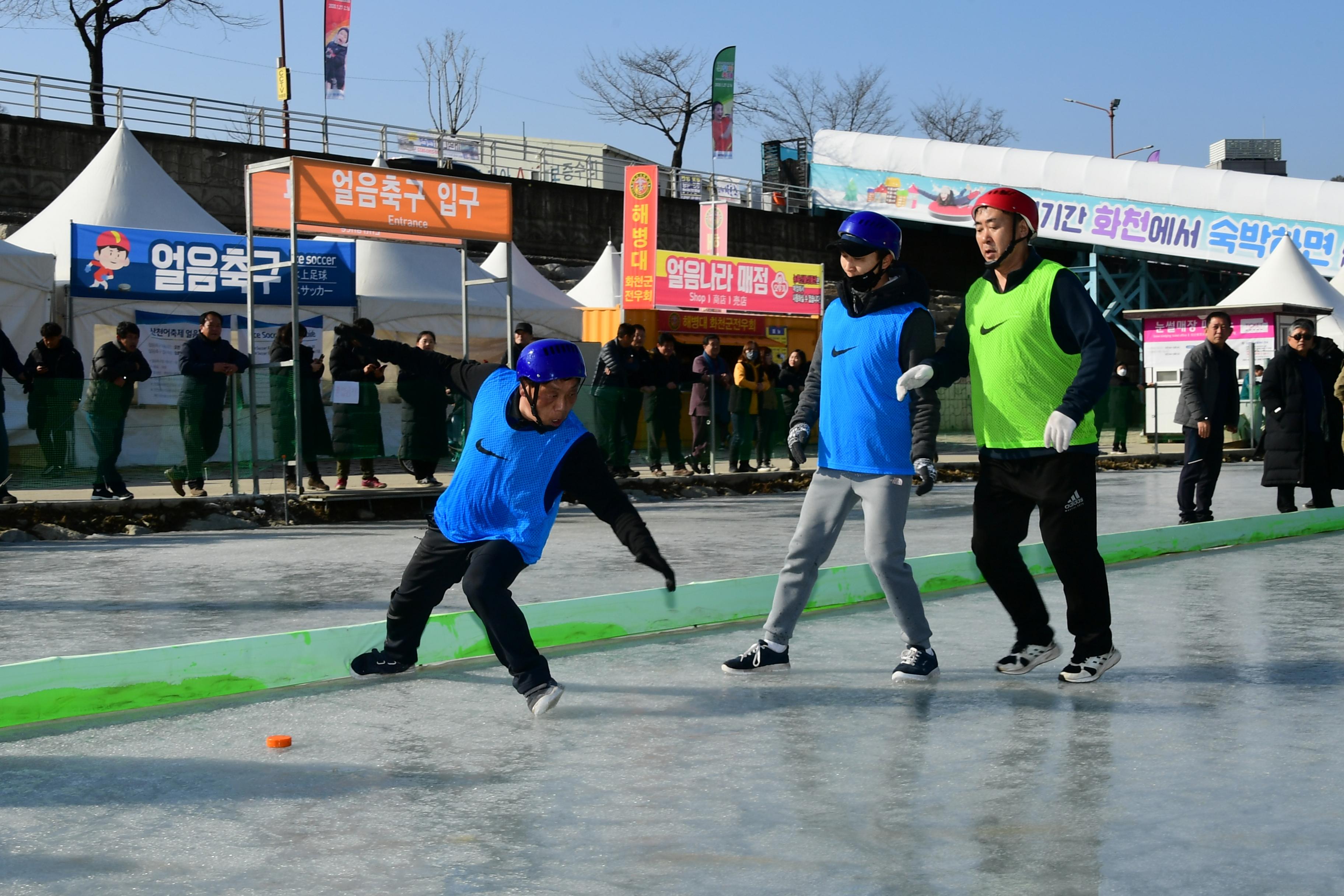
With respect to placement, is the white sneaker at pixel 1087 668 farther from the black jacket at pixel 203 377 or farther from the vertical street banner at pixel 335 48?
the vertical street banner at pixel 335 48

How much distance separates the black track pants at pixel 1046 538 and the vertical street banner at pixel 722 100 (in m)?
38.2

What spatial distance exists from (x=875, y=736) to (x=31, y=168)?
23700 millimetres

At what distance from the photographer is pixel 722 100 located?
42.7m

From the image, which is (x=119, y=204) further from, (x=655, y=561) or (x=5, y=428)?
(x=655, y=561)

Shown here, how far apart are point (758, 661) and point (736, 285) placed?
59.4ft

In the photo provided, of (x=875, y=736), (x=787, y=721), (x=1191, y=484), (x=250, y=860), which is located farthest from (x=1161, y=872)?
(x=1191, y=484)

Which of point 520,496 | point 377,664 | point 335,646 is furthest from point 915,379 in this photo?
point 335,646

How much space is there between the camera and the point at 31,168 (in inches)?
952

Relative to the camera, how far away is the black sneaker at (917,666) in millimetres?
5059

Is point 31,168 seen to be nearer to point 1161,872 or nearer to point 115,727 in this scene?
point 115,727

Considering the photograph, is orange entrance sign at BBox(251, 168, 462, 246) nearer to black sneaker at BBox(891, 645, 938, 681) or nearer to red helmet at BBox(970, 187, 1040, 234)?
red helmet at BBox(970, 187, 1040, 234)

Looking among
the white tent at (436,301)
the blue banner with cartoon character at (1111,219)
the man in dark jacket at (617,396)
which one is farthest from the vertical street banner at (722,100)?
the man in dark jacket at (617,396)

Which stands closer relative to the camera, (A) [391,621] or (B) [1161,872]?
(B) [1161,872]

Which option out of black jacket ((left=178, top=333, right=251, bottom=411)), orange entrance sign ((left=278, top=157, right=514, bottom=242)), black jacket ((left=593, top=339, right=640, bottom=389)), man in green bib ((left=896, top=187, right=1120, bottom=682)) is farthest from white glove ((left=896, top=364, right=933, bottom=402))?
black jacket ((left=593, top=339, right=640, bottom=389))
